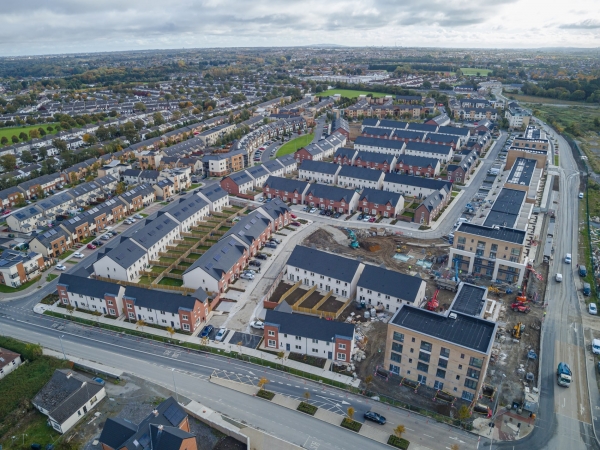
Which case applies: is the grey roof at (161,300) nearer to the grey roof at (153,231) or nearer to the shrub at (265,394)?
the shrub at (265,394)

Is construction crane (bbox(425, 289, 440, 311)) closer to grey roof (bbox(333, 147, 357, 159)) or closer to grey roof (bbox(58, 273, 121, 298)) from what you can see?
grey roof (bbox(58, 273, 121, 298))

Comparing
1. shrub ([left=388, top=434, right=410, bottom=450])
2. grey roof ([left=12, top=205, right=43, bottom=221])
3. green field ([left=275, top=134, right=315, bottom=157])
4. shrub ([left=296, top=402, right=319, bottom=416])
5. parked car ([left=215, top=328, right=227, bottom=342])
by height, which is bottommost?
parked car ([left=215, top=328, right=227, bottom=342])

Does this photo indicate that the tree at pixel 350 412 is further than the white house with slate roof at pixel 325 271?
No

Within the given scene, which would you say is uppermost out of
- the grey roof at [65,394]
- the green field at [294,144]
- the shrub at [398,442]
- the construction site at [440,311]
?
the grey roof at [65,394]

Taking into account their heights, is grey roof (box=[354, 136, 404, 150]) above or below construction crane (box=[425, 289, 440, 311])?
above

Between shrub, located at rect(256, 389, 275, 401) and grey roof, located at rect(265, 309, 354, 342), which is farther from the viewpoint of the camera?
grey roof, located at rect(265, 309, 354, 342)

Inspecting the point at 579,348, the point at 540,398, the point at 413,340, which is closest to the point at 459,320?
the point at 413,340

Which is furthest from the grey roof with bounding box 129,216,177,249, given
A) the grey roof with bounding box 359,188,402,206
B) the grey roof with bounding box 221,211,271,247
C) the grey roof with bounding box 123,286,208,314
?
the grey roof with bounding box 359,188,402,206

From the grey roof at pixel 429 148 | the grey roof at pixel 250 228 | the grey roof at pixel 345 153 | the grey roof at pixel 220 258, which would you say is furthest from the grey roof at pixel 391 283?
the grey roof at pixel 429 148
